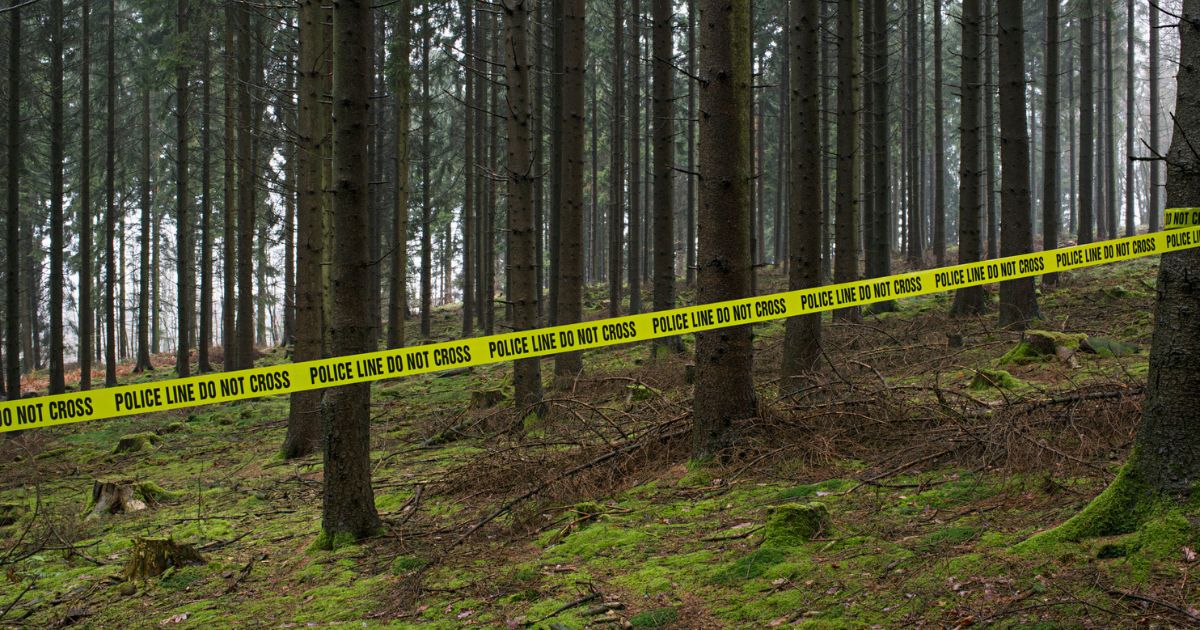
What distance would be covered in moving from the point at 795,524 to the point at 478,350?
3.46 meters

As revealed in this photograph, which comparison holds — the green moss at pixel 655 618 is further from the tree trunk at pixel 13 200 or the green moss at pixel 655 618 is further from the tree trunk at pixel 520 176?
the tree trunk at pixel 13 200

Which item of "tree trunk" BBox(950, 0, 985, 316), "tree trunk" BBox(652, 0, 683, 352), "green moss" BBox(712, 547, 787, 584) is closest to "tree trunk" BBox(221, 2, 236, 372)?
"tree trunk" BBox(652, 0, 683, 352)

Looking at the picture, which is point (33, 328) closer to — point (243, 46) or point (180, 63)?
point (180, 63)

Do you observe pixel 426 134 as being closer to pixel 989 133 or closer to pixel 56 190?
pixel 56 190

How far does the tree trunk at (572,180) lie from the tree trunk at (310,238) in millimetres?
3544

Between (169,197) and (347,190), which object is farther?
(169,197)

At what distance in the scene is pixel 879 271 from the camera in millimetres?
19016

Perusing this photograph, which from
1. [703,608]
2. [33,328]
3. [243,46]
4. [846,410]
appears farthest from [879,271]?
[33,328]

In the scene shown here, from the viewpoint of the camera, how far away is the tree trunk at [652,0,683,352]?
14555mm

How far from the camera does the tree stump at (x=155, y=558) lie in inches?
243

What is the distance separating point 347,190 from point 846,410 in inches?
180

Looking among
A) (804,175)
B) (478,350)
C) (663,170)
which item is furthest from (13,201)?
(804,175)

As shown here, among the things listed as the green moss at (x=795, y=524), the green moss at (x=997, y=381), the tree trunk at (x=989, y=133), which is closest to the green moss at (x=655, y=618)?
the green moss at (x=795, y=524)

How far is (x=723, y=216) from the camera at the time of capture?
6.73 m
